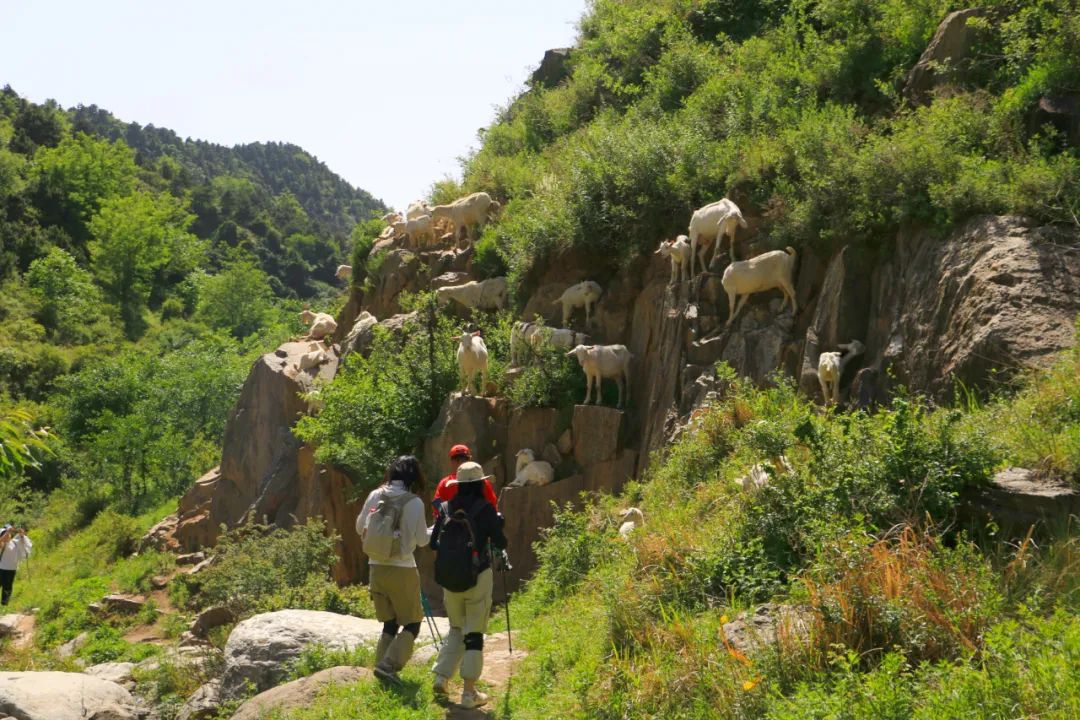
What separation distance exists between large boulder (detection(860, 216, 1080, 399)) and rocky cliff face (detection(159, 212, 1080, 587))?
0.6 inches

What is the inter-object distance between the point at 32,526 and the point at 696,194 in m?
26.2

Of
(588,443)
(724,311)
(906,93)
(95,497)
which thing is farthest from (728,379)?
(95,497)

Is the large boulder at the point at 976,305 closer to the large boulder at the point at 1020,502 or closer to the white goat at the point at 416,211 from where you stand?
the large boulder at the point at 1020,502

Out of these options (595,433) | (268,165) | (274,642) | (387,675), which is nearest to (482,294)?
(595,433)

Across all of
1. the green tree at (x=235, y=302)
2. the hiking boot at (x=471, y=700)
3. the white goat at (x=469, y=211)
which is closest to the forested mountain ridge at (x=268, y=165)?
the green tree at (x=235, y=302)

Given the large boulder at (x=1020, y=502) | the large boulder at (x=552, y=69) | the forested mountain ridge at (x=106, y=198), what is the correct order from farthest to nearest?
the forested mountain ridge at (x=106, y=198), the large boulder at (x=552, y=69), the large boulder at (x=1020, y=502)

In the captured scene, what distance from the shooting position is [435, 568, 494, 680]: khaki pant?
8.14 meters

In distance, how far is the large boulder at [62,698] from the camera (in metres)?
10.9

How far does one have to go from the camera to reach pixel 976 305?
1069cm

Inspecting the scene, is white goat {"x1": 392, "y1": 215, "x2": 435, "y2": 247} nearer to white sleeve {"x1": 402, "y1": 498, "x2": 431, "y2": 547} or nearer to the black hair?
the black hair

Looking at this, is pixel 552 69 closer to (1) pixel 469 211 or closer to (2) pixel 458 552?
(1) pixel 469 211

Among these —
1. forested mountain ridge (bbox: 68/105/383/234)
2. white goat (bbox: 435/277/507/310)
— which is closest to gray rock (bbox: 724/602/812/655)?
white goat (bbox: 435/277/507/310)

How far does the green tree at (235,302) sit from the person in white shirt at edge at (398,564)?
58487 mm

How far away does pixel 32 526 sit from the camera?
107 feet
